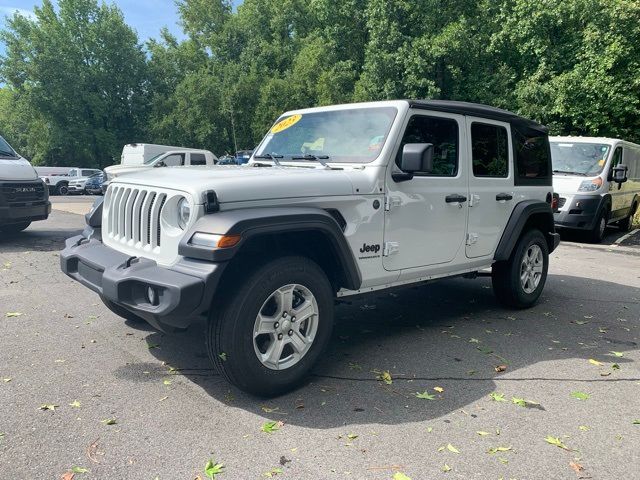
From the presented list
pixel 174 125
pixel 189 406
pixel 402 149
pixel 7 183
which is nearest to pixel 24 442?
pixel 189 406

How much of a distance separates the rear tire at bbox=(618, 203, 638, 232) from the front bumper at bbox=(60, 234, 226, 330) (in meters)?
13.6

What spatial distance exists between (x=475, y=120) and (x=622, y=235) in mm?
10220

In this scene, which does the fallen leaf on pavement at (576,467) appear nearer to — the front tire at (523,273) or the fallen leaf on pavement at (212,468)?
the fallen leaf on pavement at (212,468)

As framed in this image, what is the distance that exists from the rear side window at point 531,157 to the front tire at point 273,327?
2934 millimetres

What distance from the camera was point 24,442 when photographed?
2850 millimetres

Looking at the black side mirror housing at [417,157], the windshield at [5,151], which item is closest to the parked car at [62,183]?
the windshield at [5,151]

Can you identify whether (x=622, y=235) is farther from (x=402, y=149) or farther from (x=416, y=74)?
(x=416, y=74)

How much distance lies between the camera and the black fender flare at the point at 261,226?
302 cm

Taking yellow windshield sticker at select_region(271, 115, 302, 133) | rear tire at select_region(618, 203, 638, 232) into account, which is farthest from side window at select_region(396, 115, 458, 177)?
rear tire at select_region(618, 203, 638, 232)

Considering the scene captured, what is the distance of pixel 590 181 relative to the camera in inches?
430

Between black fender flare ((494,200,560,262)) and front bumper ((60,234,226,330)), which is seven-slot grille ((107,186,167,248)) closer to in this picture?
front bumper ((60,234,226,330))

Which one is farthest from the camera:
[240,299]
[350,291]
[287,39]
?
[287,39]

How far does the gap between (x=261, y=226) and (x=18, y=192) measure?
7465 millimetres

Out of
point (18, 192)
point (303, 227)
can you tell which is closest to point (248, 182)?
point (303, 227)
